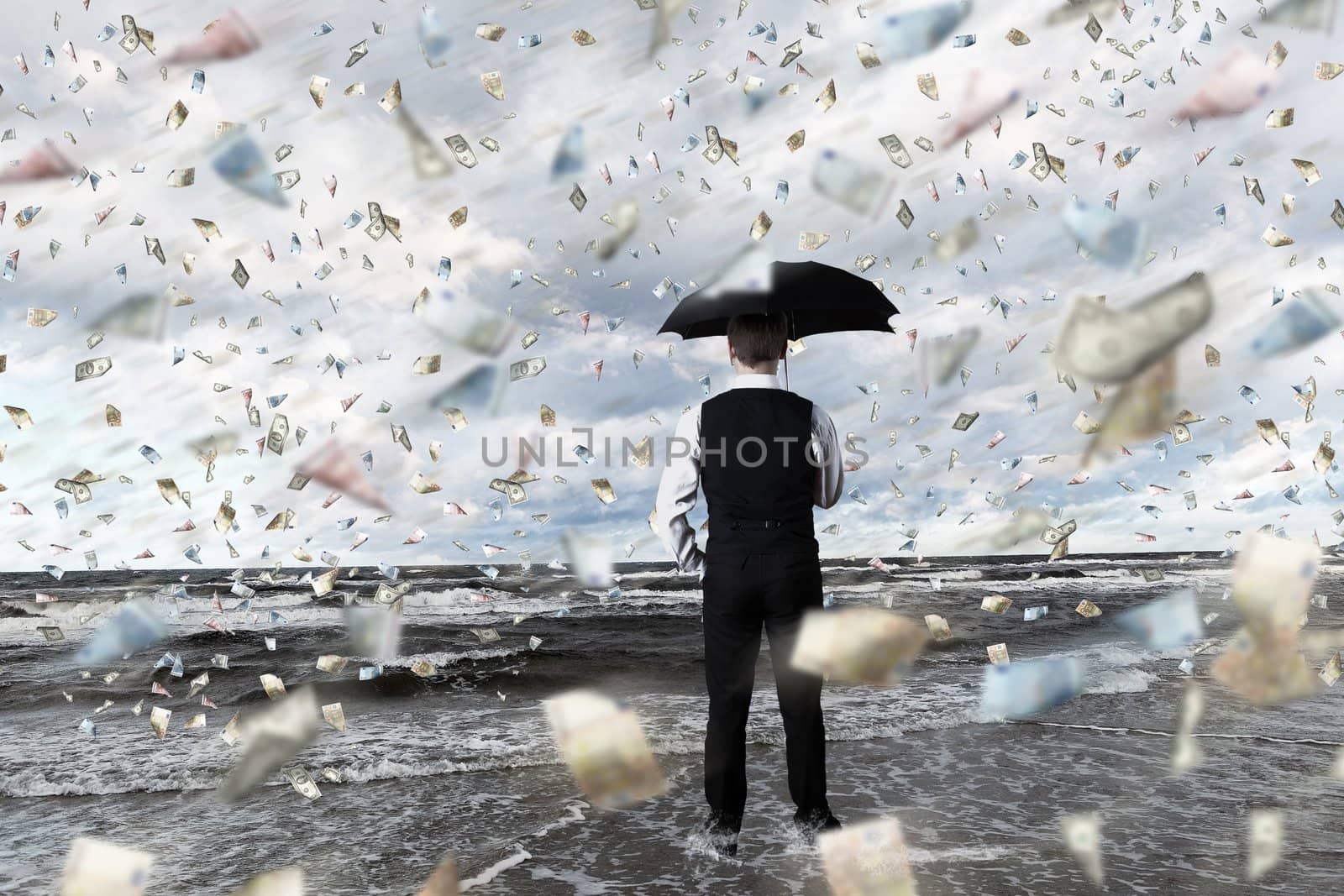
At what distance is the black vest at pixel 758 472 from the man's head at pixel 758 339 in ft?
0.38

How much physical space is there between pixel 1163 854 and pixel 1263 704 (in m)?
4.07

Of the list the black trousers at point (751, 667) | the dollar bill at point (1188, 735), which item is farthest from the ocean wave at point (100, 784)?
the dollar bill at point (1188, 735)

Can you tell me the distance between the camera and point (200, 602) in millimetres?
23141

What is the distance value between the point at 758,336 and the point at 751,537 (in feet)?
2.57

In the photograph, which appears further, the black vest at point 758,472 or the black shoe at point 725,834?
the black shoe at point 725,834

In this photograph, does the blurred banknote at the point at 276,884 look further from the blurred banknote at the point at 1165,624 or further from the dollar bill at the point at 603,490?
the blurred banknote at the point at 1165,624

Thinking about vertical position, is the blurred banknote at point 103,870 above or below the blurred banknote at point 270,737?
above

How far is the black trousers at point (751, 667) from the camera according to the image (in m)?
3.19

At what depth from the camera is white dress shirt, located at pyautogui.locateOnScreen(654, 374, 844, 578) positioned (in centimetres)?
331

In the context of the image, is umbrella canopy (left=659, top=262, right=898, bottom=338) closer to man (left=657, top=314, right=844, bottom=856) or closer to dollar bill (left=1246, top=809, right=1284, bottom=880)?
man (left=657, top=314, right=844, bottom=856)

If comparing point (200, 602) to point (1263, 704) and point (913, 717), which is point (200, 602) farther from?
point (1263, 704)

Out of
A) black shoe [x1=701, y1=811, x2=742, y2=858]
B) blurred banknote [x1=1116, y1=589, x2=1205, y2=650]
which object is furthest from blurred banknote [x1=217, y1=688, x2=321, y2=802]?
blurred banknote [x1=1116, y1=589, x2=1205, y2=650]

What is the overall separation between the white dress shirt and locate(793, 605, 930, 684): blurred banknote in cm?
46

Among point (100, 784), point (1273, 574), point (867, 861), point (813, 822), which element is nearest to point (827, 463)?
point (813, 822)
